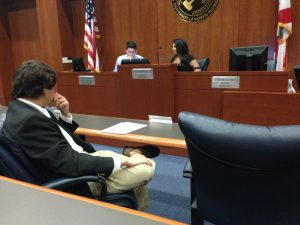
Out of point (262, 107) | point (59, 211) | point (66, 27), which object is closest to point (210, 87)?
point (262, 107)

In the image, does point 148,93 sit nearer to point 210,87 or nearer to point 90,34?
point 210,87

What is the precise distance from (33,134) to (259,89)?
208cm

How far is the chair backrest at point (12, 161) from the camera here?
3.94 ft

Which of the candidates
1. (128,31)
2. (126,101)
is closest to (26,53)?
(128,31)

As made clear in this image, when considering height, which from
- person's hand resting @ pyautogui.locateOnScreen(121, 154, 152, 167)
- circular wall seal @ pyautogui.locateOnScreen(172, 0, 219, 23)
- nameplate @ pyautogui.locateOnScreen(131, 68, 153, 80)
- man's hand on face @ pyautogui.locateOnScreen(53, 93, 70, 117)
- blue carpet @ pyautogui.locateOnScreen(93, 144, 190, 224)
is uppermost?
circular wall seal @ pyautogui.locateOnScreen(172, 0, 219, 23)

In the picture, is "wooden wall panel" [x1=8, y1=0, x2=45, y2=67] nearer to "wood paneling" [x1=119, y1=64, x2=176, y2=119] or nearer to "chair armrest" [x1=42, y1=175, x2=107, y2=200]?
"wood paneling" [x1=119, y1=64, x2=176, y2=119]

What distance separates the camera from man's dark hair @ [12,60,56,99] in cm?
133

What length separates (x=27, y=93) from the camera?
1.34m

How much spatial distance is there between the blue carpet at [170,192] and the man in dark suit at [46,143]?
0.86 m

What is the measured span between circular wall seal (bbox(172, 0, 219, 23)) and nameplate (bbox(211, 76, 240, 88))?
238 centimetres

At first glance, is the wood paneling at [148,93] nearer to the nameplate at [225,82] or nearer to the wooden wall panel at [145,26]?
the nameplate at [225,82]

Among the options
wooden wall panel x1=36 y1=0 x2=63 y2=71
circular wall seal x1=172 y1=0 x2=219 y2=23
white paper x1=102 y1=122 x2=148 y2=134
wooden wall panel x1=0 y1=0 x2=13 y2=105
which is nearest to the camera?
white paper x1=102 y1=122 x2=148 y2=134

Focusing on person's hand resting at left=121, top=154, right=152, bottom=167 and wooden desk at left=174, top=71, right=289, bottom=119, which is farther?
wooden desk at left=174, top=71, right=289, bottom=119

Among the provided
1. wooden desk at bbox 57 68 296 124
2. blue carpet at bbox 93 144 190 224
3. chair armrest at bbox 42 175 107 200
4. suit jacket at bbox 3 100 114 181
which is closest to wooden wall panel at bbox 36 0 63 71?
wooden desk at bbox 57 68 296 124
